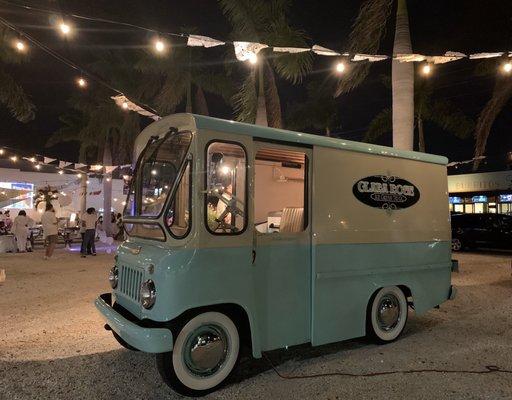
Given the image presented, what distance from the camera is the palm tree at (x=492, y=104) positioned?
46.1ft

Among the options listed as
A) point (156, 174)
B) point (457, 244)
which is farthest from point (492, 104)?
point (156, 174)

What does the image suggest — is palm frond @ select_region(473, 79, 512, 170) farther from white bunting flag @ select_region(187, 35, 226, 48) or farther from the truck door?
the truck door

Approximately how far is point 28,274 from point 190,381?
9122mm

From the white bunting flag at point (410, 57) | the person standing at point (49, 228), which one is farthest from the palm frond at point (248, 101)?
the person standing at point (49, 228)

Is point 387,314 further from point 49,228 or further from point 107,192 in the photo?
point 107,192

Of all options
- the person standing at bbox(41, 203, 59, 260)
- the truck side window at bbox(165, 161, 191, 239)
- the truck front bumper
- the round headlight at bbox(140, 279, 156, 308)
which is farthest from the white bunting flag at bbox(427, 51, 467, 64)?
the person standing at bbox(41, 203, 59, 260)

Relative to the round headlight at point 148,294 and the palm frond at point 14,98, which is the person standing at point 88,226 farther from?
the round headlight at point 148,294

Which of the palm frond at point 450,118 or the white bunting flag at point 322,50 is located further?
the palm frond at point 450,118

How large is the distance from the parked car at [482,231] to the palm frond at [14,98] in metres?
18.3

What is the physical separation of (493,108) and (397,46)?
Answer: 19.5 feet

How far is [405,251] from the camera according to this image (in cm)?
606

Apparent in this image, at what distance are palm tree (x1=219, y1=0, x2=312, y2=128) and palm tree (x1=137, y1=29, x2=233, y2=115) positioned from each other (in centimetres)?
342

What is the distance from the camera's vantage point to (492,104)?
14.4 m

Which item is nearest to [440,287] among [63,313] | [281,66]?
[63,313]
